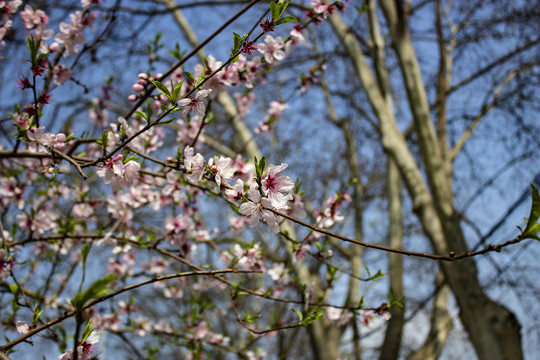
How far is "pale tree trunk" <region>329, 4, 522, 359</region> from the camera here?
2186 mm

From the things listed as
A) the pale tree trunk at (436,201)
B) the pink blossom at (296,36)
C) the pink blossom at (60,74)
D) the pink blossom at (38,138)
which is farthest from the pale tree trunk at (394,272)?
the pink blossom at (60,74)

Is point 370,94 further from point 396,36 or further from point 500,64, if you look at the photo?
point 500,64

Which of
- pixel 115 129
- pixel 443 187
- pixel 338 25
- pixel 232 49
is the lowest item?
pixel 232 49

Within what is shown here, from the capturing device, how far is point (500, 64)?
143 inches

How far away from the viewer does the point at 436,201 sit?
260 cm

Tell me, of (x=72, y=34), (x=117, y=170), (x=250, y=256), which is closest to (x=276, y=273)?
(x=250, y=256)

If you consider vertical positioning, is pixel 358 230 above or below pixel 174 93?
above

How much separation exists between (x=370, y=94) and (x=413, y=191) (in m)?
1.00

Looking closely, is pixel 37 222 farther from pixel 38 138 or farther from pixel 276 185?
pixel 276 185

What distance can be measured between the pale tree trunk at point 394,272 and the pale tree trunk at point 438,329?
180 mm

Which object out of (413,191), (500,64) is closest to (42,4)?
(413,191)

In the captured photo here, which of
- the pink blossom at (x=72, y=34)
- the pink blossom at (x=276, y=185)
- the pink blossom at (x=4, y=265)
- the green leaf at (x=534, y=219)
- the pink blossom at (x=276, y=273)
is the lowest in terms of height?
the green leaf at (x=534, y=219)

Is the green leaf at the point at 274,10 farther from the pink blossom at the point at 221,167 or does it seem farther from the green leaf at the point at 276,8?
the pink blossom at the point at 221,167

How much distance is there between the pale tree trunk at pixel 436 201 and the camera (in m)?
2.19
